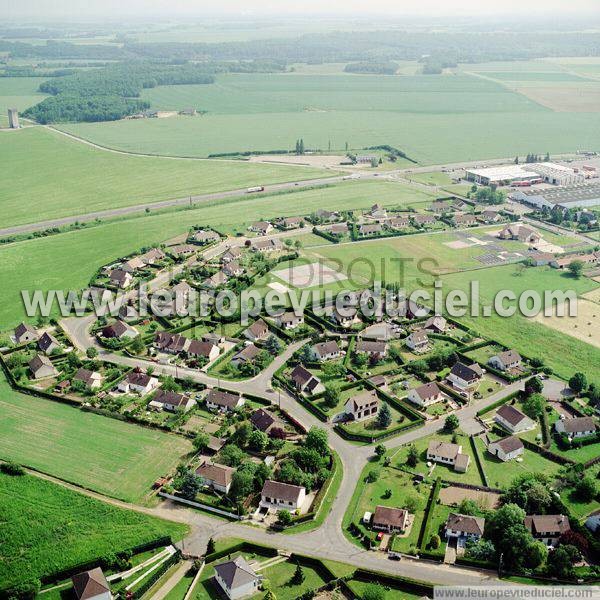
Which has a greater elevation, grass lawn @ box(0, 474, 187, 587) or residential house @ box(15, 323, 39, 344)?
residential house @ box(15, 323, 39, 344)

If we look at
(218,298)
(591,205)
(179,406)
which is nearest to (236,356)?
(179,406)

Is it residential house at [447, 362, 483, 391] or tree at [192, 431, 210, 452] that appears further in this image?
residential house at [447, 362, 483, 391]

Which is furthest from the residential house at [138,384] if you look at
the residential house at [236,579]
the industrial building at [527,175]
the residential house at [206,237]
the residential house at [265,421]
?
the industrial building at [527,175]

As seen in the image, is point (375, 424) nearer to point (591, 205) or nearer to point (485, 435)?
point (485, 435)

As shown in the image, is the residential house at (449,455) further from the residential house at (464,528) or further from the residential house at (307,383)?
the residential house at (307,383)

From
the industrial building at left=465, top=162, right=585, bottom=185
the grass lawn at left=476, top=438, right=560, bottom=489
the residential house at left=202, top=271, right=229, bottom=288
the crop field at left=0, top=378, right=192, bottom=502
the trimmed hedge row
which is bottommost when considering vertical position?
the grass lawn at left=476, top=438, right=560, bottom=489

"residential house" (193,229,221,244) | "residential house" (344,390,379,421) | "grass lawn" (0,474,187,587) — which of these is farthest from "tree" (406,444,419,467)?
"residential house" (193,229,221,244)

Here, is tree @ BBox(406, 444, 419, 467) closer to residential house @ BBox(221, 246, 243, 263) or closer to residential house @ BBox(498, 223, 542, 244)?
residential house @ BBox(221, 246, 243, 263)
